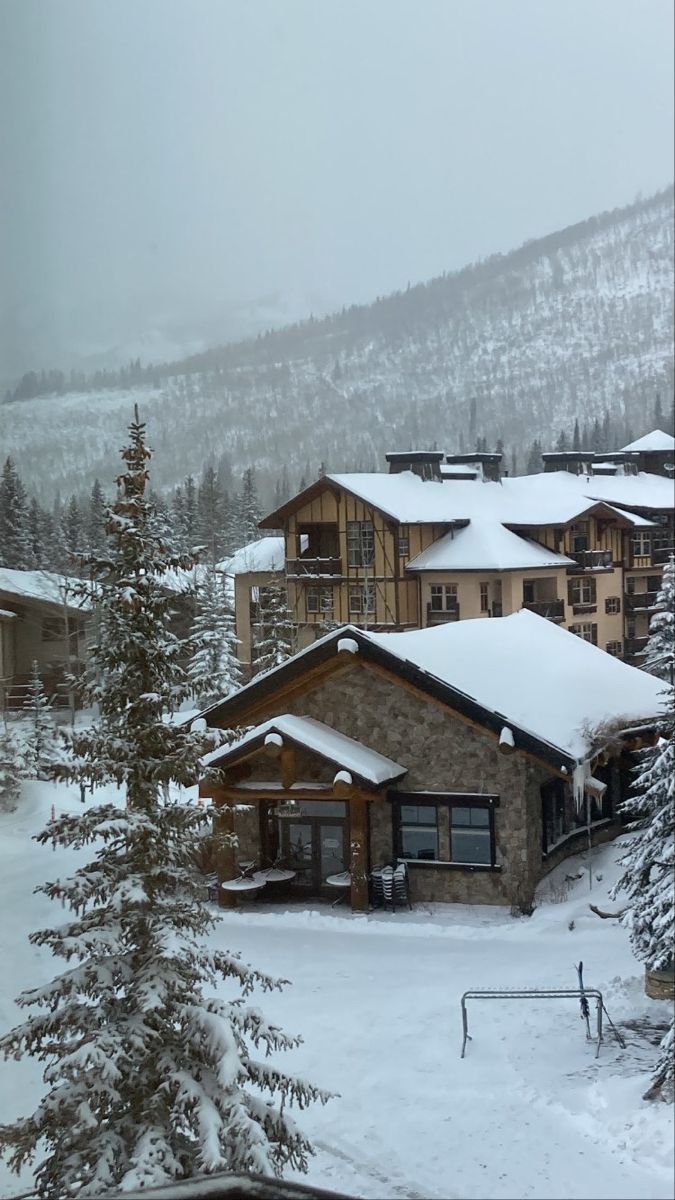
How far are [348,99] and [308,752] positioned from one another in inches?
165

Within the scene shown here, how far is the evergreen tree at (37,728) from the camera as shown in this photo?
4.91 metres

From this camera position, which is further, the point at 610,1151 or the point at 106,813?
the point at 106,813

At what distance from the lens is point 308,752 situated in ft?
25.5

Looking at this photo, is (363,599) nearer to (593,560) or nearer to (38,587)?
(593,560)

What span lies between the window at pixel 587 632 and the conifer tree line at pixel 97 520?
2.85 meters

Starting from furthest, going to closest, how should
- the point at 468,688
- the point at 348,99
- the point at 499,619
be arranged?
the point at 468,688, the point at 499,619, the point at 348,99

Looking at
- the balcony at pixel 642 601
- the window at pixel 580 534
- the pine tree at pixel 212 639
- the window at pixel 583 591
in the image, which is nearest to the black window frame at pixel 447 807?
the window at pixel 583 591

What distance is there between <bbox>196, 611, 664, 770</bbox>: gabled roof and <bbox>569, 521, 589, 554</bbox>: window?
1031 millimetres

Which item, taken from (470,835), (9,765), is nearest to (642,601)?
(470,835)

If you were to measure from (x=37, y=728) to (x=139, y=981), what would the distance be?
139 centimetres

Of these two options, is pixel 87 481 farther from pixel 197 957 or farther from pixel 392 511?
pixel 197 957

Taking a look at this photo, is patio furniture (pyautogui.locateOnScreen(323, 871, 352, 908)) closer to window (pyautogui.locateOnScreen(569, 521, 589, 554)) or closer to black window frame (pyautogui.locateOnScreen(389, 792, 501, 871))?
black window frame (pyautogui.locateOnScreen(389, 792, 501, 871))

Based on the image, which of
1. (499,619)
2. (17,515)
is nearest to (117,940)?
(17,515)

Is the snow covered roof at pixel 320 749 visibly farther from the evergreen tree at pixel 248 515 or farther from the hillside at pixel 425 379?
the hillside at pixel 425 379
